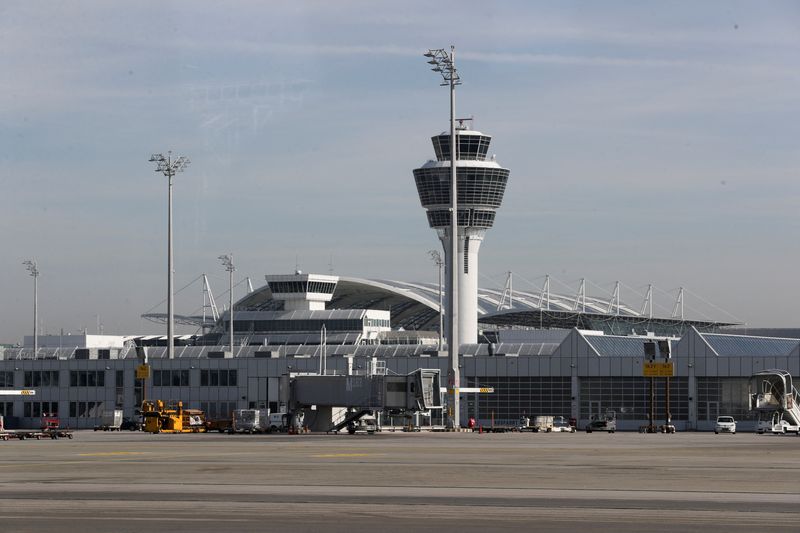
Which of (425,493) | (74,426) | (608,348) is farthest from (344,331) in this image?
(425,493)

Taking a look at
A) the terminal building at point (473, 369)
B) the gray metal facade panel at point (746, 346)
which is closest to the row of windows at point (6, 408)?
the terminal building at point (473, 369)

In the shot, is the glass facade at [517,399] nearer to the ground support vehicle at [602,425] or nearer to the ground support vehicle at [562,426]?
the ground support vehicle at [602,425]

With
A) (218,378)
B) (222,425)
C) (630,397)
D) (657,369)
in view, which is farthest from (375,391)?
(218,378)

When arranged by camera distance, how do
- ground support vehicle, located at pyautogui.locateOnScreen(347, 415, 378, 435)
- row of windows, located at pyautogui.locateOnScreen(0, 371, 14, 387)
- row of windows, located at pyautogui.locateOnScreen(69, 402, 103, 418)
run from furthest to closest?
row of windows, located at pyautogui.locateOnScreen(0, 371, 14, 387) → row of windows, located at pyautogui.locateOnScreen(69, 402, 103, 418) → ground support vehicle, located at pyautogui.locateOnScreen(347, 415, 378, 435)

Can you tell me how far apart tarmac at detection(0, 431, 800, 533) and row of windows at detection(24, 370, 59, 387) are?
288 feet

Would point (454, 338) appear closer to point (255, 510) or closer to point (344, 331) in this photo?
point (255, 510)

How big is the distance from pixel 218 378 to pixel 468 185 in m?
48.6

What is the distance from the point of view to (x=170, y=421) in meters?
A: 95.7

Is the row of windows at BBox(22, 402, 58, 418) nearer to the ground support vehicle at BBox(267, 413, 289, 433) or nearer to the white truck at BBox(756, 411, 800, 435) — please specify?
the ground support vehicle at BBox(267, 413, 289, 433)

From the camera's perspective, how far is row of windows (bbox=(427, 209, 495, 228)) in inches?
6388

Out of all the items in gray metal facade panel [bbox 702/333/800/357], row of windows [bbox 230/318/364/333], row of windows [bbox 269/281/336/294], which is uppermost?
row of windows [bbox 269/281/336/294]

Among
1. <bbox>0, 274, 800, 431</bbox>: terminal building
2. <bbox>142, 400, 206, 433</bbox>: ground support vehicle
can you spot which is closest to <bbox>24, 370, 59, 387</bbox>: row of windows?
<bbox>0, 274, 800, 431</bbox>: terminal building

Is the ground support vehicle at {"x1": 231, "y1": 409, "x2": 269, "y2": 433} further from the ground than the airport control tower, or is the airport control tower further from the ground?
the airport control tower

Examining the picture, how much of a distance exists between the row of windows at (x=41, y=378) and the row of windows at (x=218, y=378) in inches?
740
